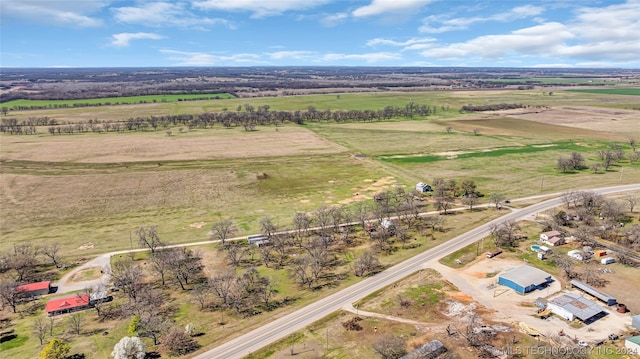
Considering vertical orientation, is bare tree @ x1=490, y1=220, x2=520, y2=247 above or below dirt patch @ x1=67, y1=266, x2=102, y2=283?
above

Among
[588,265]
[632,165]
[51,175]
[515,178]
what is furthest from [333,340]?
[632,165]

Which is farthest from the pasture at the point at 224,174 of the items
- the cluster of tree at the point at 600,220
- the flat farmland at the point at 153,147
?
the cluster of tree at the point at 600,220

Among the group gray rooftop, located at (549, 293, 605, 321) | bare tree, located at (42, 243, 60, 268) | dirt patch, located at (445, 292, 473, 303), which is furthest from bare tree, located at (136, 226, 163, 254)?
gray rooftop, located at (549, 293, 605, 321)

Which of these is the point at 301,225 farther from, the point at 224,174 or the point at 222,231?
the point at 224,174

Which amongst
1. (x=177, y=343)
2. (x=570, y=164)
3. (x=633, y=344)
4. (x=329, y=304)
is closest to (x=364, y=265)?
(x=329, y=304)

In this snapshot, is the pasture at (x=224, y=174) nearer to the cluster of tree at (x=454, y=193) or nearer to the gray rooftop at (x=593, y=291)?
the cluster of tree at (x=454, y=193)

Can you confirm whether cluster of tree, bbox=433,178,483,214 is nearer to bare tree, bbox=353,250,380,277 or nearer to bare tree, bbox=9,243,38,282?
bare tree, bbox=353,250,380,277
